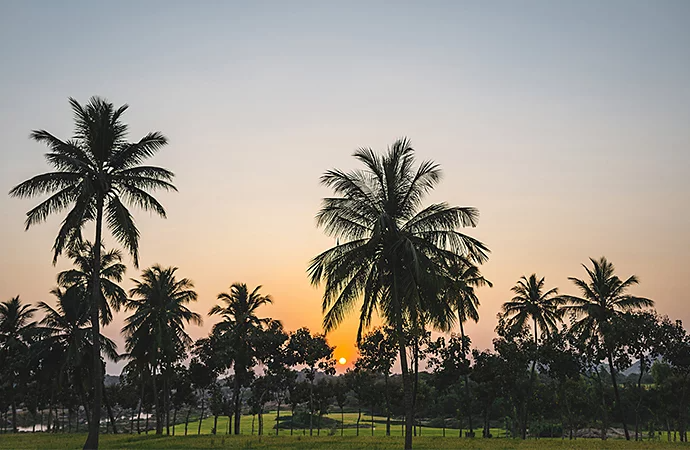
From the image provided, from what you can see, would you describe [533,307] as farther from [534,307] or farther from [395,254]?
[395,254]

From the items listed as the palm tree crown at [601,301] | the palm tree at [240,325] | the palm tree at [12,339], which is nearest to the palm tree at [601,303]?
the palm tree crown at [601,301]

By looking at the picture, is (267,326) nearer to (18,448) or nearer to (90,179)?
(18,448)

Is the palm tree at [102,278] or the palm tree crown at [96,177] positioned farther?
the palm tree at [102,278]

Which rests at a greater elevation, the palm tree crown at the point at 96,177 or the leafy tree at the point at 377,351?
the palm tree crown at the point at 96,177

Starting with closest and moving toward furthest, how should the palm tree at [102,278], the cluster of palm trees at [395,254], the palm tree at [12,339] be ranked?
the cluster of palm trees at [395,254], the palm tree at [102,278], the palm tree at [12,339]

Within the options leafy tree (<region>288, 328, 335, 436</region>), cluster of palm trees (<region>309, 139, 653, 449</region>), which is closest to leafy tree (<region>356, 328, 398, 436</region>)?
leafy tree (<region>288, 328, 335, 436</region>)

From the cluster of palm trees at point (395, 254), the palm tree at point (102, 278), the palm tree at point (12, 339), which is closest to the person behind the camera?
the cluster of palm trees at point (395, 254)

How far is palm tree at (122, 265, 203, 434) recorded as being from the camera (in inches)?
1955

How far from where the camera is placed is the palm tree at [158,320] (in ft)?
163

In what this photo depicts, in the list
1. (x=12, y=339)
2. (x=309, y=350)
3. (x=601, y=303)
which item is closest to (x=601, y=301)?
(x=601, y=303)

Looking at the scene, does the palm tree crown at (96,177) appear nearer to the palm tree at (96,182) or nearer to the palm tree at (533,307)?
the palm tree at (96,182)

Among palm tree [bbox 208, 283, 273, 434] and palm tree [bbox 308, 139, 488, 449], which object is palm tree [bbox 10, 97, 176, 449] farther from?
palm tree [bbox 208, 283, 273, 434]

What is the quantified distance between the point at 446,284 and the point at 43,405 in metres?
65.9

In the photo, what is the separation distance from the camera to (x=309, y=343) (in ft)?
205
